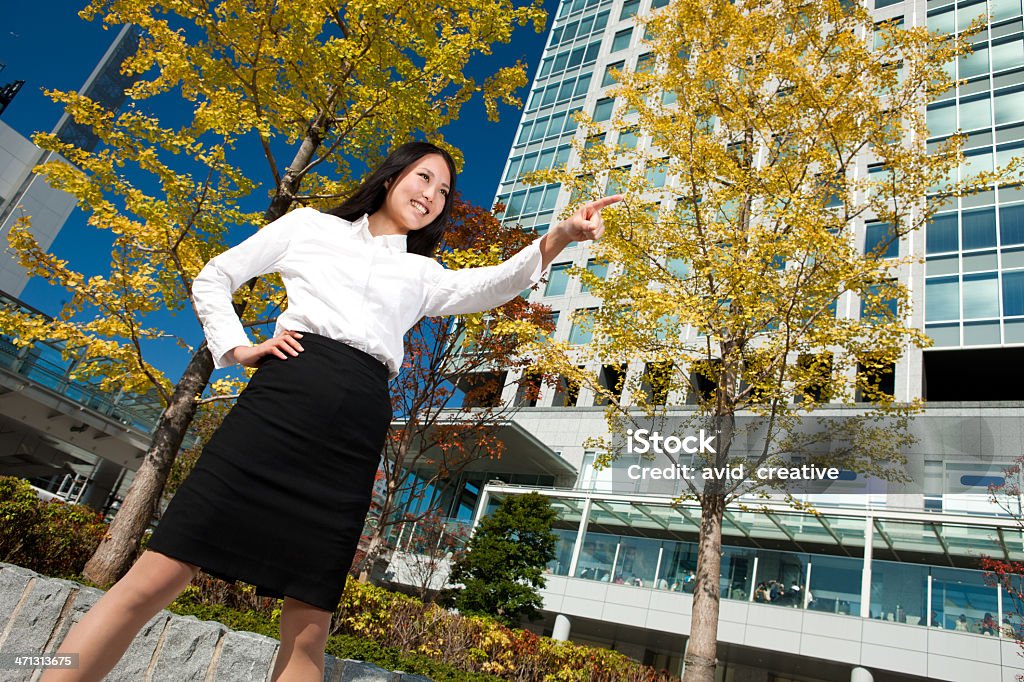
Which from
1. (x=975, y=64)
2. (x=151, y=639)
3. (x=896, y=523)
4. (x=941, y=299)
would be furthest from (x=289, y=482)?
(x=975, y=64)

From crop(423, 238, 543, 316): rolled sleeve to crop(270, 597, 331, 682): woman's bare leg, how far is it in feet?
3.06

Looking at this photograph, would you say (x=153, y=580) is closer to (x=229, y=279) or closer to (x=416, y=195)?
(x=229, y=279)

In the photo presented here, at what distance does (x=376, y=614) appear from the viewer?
7738mm

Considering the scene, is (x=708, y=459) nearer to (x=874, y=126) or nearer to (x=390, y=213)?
(x=874, y=126)

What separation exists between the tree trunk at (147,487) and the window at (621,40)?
32450 millimetres

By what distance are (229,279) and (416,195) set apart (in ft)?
2.12

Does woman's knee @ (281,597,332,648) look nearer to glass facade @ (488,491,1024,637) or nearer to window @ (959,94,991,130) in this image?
glass facade @ (488,491,1024,637)

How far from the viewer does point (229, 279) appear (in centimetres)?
184

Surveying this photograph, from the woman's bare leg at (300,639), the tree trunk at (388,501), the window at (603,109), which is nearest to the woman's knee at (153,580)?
the woman's bare leg at (300,639)

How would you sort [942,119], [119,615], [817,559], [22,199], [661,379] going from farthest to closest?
[22,199] < [942,119] < [817,559] < [661,379] < [119,615]

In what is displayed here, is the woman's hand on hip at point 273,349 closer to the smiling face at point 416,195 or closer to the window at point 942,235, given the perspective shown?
the smiling face at point 416,195

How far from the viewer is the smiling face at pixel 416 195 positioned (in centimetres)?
205

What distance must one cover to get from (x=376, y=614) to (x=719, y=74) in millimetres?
10053

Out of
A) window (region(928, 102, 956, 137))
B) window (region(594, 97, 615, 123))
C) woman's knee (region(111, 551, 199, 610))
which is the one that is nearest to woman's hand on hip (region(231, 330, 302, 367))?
woman's knee (region(111, 551, 199, 610))
